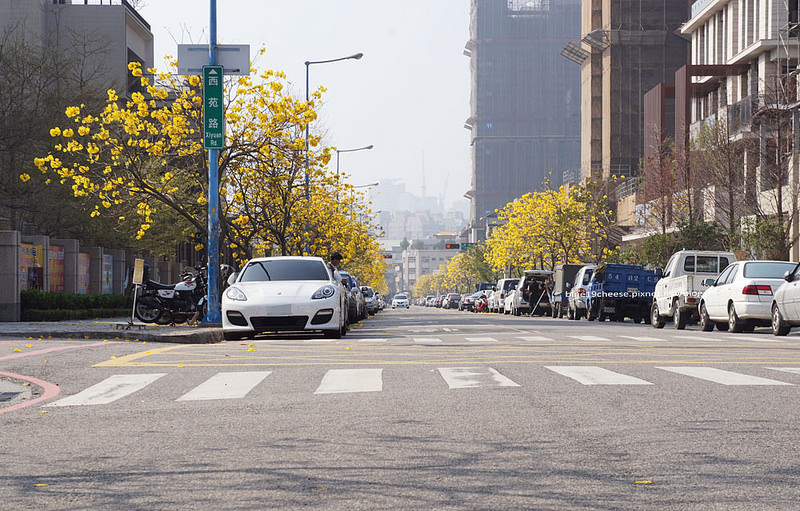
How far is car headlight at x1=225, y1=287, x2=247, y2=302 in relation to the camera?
20391 mm

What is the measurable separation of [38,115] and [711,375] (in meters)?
32.0

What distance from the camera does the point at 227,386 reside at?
1133cm

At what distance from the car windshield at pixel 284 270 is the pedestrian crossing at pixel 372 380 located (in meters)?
8.96

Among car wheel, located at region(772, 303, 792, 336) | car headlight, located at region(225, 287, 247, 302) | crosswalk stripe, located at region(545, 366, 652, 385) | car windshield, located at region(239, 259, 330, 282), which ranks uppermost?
car windshield, located at region(239, 259, 330, 282)

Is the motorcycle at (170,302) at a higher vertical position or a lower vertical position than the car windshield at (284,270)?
lower

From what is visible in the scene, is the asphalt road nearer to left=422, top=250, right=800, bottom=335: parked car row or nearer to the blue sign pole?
left=422, top=250, right=800, bottom=335: parked car row

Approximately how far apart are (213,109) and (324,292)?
7.17m

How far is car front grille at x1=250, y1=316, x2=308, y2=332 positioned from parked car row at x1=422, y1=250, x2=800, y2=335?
373 inches

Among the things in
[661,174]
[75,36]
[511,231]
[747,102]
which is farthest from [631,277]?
[511,231]

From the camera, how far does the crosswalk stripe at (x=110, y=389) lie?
10363mm

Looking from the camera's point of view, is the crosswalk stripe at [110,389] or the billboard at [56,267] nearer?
the crosswalk stripe at [110,389]

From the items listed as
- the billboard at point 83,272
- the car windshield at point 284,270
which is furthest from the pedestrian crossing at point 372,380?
the billboard at point 83,272

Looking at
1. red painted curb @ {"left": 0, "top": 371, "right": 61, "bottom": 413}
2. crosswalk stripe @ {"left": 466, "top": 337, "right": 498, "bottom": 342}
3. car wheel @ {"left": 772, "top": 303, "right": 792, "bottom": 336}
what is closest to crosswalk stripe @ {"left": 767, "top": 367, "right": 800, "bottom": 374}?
red painted curb @ {"left": 0, "top": 371, "right": 61, "bottom": 413}

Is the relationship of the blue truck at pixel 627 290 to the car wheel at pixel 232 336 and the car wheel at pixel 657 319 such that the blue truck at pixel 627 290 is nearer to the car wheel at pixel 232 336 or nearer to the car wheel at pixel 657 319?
the car wheel at pixel 657 319
